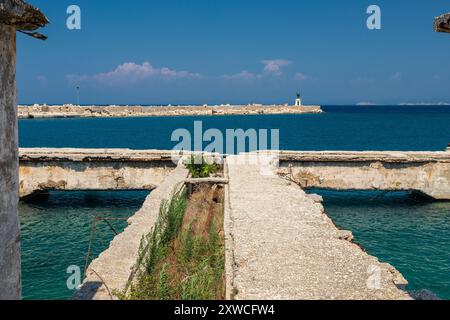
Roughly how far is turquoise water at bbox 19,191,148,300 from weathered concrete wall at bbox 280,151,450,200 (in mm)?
7129

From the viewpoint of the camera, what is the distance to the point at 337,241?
7.83 m

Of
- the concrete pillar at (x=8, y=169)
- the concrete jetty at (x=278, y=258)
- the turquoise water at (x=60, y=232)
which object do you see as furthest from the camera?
the turquoise water at (x=60, y=232)

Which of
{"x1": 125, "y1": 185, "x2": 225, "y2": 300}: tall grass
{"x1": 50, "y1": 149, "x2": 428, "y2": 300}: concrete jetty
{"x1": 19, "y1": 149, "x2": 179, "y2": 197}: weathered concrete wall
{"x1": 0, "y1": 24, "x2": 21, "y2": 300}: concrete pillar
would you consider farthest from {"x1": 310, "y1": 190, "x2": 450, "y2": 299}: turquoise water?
{"x1": 0, "y1": 24, "x2": 21, "y2": 300}: concrete pillar

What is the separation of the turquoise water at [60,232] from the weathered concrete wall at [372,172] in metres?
7.13

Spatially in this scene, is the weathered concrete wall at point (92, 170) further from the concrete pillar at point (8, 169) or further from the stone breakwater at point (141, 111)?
the stone breakwater at point (141, 111)

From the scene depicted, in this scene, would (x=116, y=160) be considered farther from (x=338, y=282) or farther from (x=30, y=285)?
(x=338, y=282)

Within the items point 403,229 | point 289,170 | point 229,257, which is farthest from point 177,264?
point 289,170

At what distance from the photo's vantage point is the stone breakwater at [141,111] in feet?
336

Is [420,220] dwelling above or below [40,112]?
below

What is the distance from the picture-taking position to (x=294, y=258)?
6.95 m

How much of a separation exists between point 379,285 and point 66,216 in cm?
1289

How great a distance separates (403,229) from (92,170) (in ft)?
39.0

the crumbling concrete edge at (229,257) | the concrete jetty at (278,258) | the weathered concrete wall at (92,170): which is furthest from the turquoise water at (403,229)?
the weathered concrete wall at (92,170)

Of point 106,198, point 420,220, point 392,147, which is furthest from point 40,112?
point 420,220
